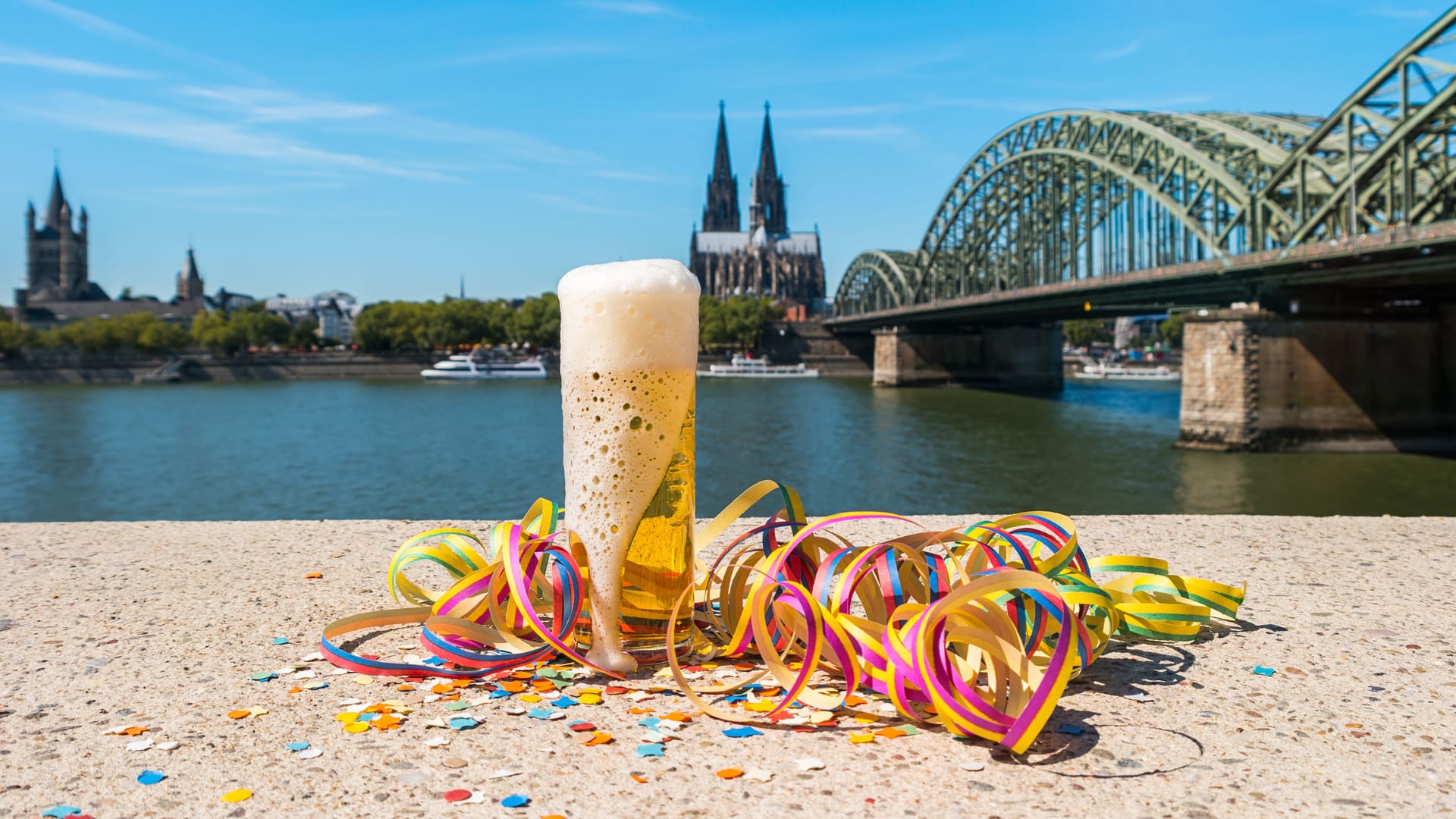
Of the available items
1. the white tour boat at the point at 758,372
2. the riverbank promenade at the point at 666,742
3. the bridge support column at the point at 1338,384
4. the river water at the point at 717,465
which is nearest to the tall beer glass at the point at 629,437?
the riverbank promenade at the point at 666,742

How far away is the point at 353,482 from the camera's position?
26.3 m

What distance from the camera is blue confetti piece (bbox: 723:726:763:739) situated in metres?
4.39

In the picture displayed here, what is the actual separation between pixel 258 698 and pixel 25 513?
20.7 meters

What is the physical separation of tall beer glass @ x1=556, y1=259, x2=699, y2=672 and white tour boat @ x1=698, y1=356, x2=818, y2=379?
89145 millimetres

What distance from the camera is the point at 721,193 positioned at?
173m

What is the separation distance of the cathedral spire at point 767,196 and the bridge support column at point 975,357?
89690 mm

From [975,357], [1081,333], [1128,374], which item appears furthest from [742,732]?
[1081,333]

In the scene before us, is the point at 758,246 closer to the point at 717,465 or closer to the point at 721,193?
the point at 721,193

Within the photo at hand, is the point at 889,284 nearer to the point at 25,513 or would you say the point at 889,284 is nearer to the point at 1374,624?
the point at 25,513

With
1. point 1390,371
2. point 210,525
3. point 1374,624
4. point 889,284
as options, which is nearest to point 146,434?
point 210,525

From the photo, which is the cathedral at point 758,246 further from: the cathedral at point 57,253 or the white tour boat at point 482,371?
the cathedral at point 57,253

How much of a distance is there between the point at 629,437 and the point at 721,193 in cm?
17068

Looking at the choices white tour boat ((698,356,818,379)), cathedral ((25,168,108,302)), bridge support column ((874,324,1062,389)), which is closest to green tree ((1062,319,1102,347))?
white tour boat ((698,356,818,379))

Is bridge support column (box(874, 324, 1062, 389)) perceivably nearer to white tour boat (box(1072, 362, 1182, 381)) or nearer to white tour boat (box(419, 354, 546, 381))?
white tour boat (box(1072, 362, 1182, 381))
